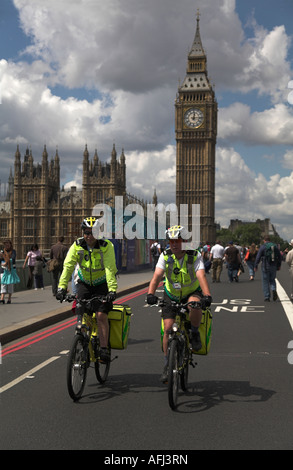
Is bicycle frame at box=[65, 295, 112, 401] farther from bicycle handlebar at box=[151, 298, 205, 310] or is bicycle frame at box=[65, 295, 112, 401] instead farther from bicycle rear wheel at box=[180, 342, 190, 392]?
bicycle rear wheel at box=[180, 342, 190, 392]

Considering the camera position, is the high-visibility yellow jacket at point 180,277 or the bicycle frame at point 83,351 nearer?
the bicycle frame at point 83,351

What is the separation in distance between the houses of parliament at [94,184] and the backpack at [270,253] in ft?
289

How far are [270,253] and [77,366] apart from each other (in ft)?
35.5

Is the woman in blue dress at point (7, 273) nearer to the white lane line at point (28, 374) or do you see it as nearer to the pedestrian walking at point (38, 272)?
the pedestrian walking at point (38, 272)

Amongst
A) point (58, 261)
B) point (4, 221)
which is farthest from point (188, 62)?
point (58, 261)

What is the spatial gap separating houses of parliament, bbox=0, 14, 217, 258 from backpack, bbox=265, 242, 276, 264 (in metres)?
88.0

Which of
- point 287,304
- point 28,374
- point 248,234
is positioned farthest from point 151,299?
point 248,234

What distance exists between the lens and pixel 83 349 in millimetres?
6125

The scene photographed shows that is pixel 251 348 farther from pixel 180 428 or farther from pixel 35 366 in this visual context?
pixel 180 428

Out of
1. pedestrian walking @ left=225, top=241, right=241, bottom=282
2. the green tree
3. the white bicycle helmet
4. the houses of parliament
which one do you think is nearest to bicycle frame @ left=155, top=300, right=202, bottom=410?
the white bicycle helmet

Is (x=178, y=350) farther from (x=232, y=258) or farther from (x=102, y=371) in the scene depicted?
(x=232, y=258)

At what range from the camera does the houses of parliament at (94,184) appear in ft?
368

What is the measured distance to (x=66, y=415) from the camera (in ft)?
17.5

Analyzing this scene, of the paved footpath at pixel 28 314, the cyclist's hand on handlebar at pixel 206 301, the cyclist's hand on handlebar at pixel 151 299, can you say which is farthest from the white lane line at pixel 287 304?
the cyclist's hand on handlebar at pixel 151 299
